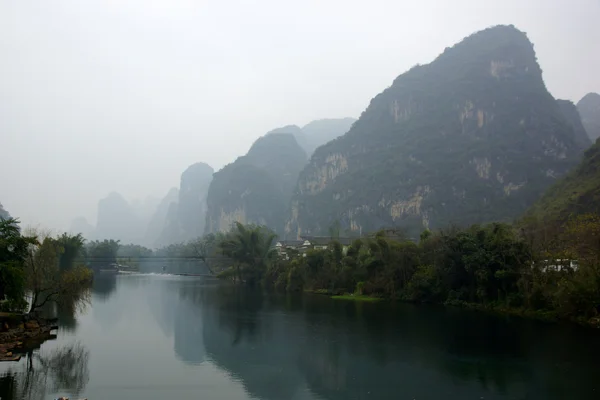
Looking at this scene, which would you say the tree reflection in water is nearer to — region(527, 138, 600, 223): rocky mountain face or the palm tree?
region(527, 138, 600, 223): rocky mountain face

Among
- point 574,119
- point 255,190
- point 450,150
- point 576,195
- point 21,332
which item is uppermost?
point 574,119

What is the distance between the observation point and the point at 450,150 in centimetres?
10038

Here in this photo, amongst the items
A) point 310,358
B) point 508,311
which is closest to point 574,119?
point 508,311

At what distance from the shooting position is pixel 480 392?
42.4 ft

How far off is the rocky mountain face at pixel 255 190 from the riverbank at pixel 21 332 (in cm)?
11674

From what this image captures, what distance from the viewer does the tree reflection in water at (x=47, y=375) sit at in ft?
41.8

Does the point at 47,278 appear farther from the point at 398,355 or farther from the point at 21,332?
the point at 398,355

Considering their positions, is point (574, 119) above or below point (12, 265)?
above

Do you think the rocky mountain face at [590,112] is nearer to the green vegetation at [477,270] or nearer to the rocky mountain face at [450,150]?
the rocky mountain face at [450,150]

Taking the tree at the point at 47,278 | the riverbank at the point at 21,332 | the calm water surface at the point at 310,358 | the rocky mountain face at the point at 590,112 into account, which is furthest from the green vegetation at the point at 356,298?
the rocky mountain face at the point at 590,112

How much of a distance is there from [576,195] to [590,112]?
120365 mm

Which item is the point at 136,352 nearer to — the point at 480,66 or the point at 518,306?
the point at 518,306

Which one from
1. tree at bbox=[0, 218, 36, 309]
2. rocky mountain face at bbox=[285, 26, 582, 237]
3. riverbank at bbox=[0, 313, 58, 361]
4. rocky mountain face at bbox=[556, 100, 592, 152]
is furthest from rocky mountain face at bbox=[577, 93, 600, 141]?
tree at bbox=[0, 218, 36, 309]

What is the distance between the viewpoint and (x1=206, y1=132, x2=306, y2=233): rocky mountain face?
145 meters
